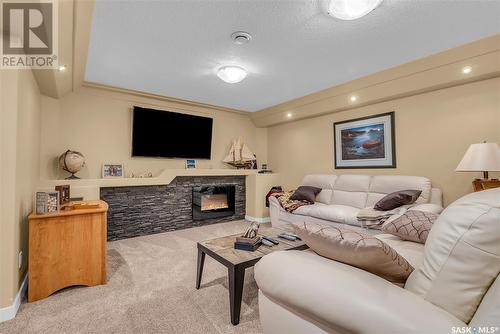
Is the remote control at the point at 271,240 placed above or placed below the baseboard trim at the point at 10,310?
above

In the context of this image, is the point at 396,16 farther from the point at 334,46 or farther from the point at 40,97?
the point at 40,97

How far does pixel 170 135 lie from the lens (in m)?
4.20

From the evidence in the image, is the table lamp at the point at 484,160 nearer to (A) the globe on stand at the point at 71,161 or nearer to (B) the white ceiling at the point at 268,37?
(B) the white ceiling at the point at 268,37

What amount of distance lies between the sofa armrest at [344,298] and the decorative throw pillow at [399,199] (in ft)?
7.51

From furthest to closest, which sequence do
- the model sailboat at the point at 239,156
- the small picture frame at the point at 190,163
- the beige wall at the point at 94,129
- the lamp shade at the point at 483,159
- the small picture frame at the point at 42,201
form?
1. the model sailboat at the point at 239,156
2. the small picture frame at the point at 190,163
3. the beige wall at the point at 94,129
4. the lamp shade at the point at 483,159
5. the small picture frame at the point at 42,201

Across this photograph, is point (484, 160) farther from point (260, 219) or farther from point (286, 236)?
point (260, 219)

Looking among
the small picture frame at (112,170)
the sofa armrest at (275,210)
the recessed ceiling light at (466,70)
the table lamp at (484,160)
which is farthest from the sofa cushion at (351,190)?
the small picture frame at (112,170)

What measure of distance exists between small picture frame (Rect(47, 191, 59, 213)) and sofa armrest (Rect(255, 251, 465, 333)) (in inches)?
78.8

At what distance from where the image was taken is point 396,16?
200 centimetres

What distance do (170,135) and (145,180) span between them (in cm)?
94

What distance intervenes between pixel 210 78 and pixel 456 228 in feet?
10.4

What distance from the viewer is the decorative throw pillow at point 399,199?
9.36ft

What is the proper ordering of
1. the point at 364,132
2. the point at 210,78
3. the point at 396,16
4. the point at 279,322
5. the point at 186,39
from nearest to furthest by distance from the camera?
Answer: 1. the point at 279,322
2. the point at 396,16
3. the point at 186,39
4. the point at 210,78
5. the point at 364,132

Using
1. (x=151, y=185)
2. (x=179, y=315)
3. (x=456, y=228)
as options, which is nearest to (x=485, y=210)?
(x=456, y=228)
